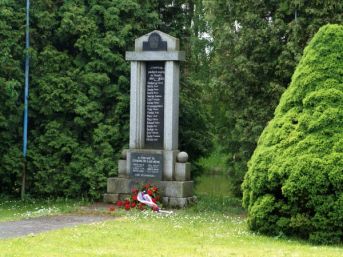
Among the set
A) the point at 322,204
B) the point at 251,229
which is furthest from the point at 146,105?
the point at 322,204

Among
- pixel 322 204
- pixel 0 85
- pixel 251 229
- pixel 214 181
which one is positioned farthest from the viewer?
pixel 214 181

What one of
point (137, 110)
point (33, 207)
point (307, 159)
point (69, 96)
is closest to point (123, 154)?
point (137, 110)

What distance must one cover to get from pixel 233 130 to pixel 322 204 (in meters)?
7.12

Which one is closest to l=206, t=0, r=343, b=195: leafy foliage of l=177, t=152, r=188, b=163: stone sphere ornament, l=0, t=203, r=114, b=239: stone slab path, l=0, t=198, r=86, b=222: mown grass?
l=177, t=152, r=188, b=163: stone sphere ornament

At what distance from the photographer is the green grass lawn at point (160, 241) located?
32.8 feet

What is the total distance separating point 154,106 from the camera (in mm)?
16734

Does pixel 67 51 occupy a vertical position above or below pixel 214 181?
above

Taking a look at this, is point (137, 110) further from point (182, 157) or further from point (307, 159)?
point (307, 159)

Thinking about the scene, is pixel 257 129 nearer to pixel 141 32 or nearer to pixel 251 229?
pixel 141 32

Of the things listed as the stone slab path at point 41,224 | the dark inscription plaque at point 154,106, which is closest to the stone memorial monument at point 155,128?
the dark inscription plaque at point 154,106

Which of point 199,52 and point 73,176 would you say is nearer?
point 73,176

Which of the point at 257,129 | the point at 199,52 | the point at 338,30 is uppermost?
the point at 199,52

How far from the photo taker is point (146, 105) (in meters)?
16.8

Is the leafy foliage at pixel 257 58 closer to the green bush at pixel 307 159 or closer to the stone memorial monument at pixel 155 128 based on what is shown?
the stone memorial monument at pixel 155 128
